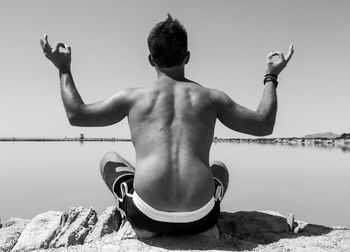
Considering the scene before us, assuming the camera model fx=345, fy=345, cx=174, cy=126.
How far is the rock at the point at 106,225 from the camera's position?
303 centimetres

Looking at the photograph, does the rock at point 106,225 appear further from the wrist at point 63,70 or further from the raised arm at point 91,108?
the wrist at point 63,70

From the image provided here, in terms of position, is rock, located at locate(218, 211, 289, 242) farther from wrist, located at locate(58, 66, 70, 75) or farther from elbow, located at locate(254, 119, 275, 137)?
wrist, located at locate(58, 66, 70, 75)

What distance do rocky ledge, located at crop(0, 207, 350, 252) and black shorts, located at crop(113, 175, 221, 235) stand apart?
70 millimetres

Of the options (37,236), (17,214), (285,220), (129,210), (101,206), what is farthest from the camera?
(101,206)

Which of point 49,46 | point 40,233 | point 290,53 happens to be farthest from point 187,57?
point 40,233

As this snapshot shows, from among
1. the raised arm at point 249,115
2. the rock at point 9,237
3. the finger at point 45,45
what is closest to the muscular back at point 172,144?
the raised arm at point 249,115

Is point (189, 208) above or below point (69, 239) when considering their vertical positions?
above

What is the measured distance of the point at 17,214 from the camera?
5383mm

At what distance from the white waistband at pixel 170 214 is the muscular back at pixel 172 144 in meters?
0.03

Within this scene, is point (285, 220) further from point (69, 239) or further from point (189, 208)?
point (69, 239)

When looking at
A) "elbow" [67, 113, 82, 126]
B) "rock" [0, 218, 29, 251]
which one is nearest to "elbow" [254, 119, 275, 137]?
"elbow" [67, 113, 82, 126]

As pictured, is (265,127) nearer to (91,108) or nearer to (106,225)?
(91,108)

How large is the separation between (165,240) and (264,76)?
58.8 inches

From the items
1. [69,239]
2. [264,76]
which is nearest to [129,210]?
[69,239]
